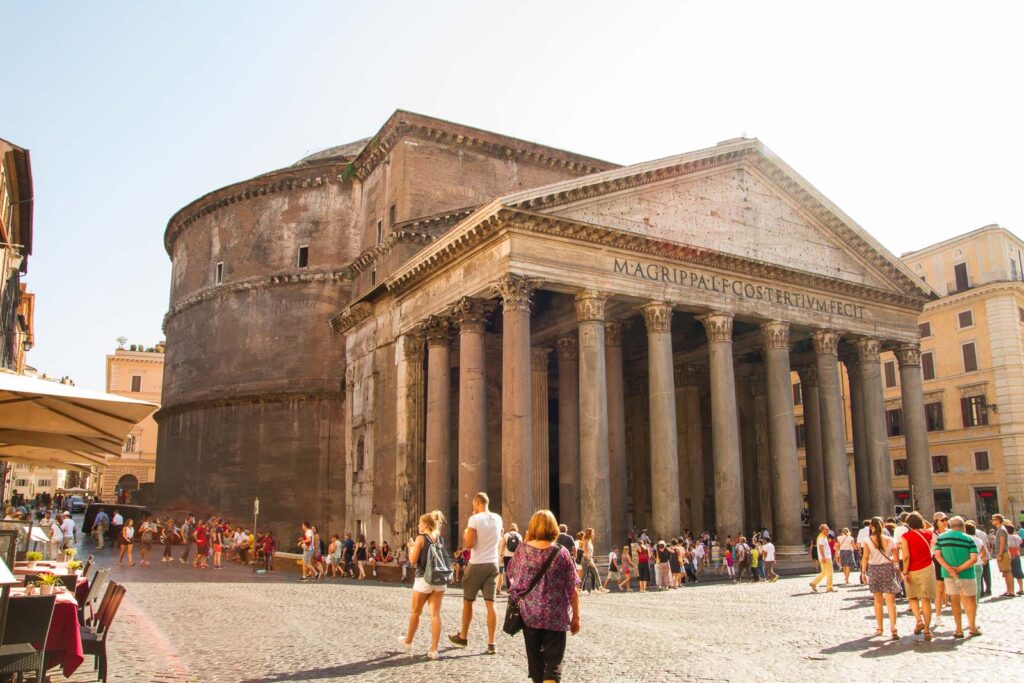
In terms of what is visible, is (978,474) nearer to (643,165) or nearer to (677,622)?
(643,165)

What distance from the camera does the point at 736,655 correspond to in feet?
25.7

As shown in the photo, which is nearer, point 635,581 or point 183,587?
point 183,587

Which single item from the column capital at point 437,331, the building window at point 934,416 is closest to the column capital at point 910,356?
the building window at point 934,416

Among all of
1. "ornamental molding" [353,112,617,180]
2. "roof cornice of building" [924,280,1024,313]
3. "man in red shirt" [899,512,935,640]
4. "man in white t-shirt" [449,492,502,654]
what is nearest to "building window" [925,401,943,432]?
"roof cornice of building" [924,280,1024,313]

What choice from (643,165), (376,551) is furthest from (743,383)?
(376,551)

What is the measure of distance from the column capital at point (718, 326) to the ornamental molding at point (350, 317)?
10.0 metres

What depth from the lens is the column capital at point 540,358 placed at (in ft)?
75.2

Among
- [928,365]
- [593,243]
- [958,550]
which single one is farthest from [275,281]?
[928,365]

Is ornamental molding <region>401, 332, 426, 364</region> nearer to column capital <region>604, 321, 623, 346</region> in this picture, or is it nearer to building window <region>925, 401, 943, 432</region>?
column capital <region>604, 321, 623, 346</region>

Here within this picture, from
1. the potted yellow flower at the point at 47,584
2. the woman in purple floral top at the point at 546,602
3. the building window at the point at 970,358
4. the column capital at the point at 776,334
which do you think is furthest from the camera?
the building window at the point at 970,358

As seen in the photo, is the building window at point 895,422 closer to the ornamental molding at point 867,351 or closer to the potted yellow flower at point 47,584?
the ornamental molding at point 867,351

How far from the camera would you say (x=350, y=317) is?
25.9m

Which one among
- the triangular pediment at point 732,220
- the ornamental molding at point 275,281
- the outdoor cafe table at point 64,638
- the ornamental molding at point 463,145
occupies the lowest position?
the outdoor cafe table at point 64,638

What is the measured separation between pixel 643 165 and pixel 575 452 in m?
7.28
